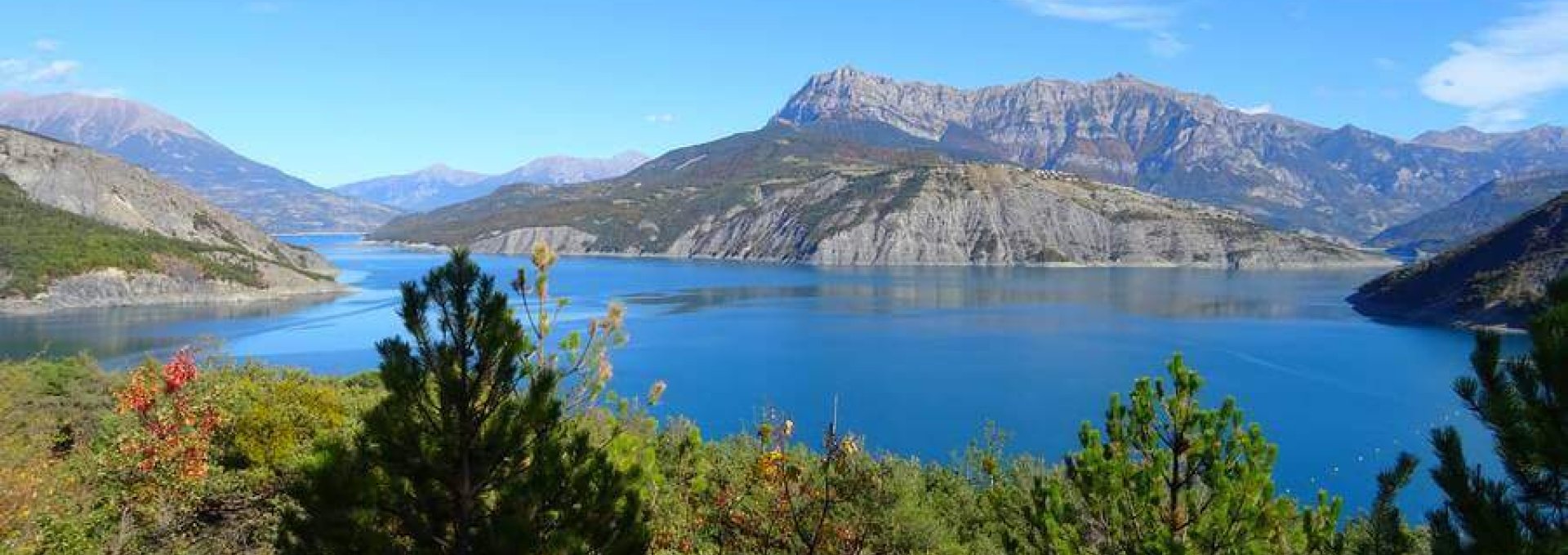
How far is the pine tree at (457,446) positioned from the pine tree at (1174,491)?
4799 mm

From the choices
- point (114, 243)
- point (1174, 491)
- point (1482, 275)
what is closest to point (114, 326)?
point (114, 243)

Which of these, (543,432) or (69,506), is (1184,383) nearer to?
(543,432)

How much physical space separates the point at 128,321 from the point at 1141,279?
14956 cm

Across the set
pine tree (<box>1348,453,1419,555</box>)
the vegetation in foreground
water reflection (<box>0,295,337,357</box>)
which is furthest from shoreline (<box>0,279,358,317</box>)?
pine tree (<box>1348,453,1419,555</box>)

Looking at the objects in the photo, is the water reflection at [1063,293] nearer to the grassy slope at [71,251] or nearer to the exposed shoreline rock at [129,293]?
the exposed shoreline rock at [129,293]

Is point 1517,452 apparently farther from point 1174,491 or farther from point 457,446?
point 457,446

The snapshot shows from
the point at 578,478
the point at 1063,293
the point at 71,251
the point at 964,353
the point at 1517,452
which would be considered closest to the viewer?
the point at 1517,452

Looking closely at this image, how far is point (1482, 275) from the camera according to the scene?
346 feet

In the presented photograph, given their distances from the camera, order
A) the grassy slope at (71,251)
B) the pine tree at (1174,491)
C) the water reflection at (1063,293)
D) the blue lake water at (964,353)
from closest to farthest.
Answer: the pine tree at (1174,491), the blue lake water at (964,353), the grassy slope at (71,251), the water reflection at (1063,293)

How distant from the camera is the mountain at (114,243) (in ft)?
348

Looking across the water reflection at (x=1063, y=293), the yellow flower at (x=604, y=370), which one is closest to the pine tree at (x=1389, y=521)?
the yellow flower at (x=604, y=370)

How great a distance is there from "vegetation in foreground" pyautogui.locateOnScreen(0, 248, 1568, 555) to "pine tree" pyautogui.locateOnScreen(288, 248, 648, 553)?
0.05 feet

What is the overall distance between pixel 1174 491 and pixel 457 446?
7232 millimetres

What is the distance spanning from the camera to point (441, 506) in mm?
7758
